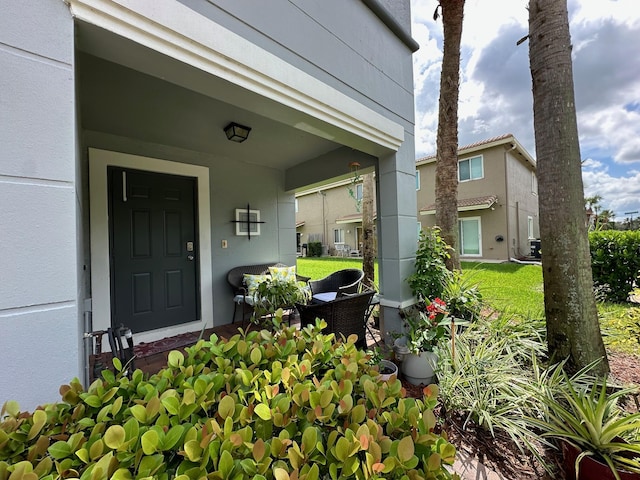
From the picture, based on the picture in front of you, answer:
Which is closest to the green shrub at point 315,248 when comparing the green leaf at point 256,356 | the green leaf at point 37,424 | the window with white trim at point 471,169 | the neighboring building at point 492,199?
the neighboring building at point 492,199

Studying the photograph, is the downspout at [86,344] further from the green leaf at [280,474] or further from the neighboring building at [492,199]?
the neighboring building at [492,199]

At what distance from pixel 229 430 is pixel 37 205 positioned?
1206 mm

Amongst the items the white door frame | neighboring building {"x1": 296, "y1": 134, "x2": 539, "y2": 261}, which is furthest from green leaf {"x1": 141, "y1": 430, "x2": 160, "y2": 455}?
neighboring building {"x1": 296, "y1": 134, "x2": 539, "y2": 261}

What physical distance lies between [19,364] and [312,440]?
1209 millimetres

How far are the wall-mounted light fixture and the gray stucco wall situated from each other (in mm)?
2098

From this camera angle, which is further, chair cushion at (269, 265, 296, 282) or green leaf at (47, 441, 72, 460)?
chair cushion at (269, 265, 296, 282)

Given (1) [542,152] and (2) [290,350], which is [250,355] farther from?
(1) [542,152]

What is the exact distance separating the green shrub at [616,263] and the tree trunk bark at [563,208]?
4.22m

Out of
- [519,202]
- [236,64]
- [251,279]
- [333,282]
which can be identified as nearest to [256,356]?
[236,64]

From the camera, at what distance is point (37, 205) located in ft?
3.76

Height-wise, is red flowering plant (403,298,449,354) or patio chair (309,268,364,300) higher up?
patio chair (309,268,364,300)

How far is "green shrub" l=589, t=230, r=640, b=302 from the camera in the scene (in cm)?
527

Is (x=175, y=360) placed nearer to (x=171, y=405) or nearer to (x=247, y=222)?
(x=171, y=405)

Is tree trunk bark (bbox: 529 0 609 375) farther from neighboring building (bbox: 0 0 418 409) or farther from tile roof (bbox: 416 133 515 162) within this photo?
tile roof (bbox: 416 133 515 162)
